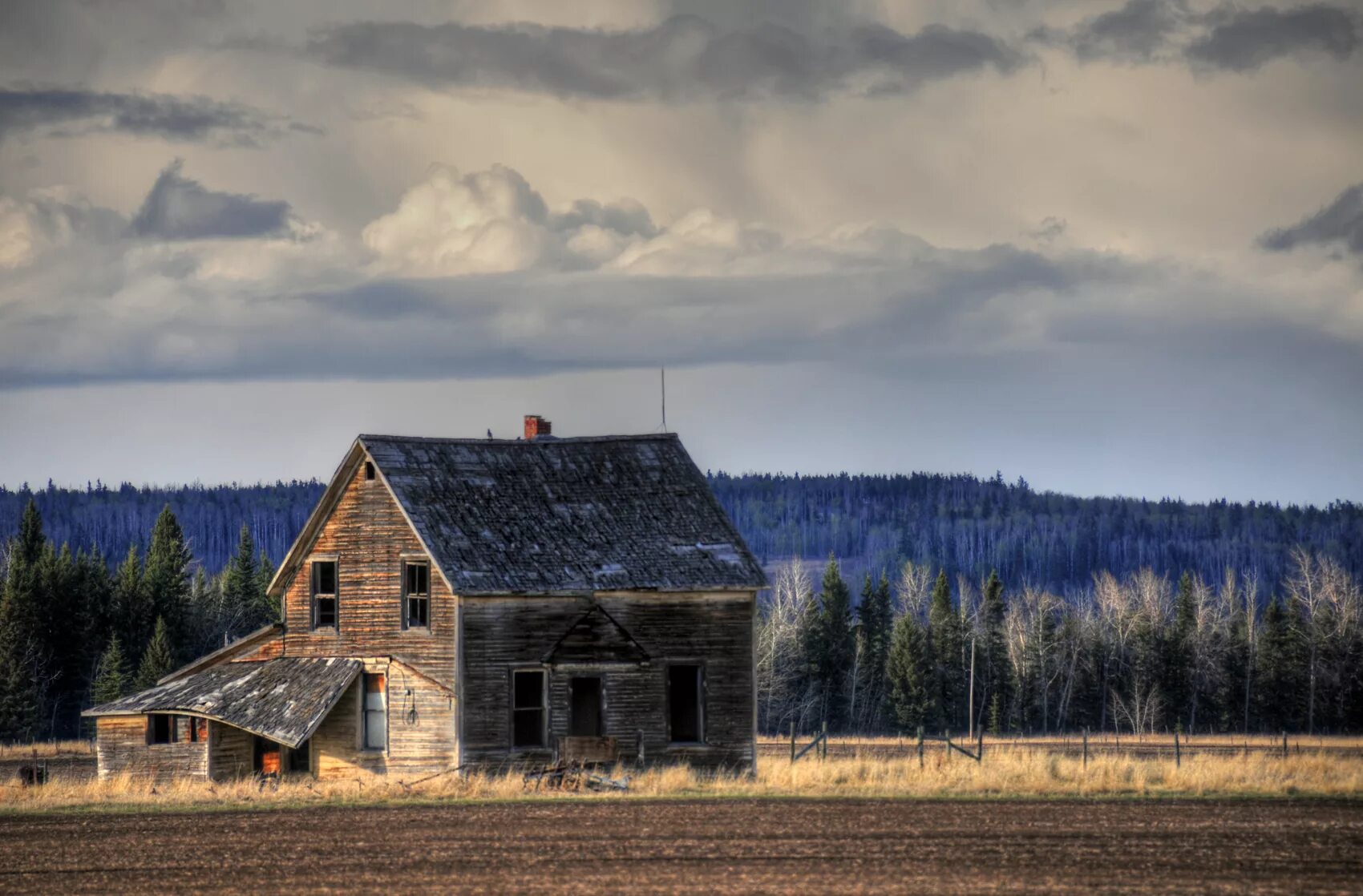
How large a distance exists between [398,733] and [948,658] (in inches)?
2331

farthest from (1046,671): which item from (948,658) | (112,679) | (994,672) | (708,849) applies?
(708,849)

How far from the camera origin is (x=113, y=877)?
2359cm

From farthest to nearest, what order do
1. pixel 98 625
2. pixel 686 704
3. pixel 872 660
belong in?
pixel 872 660 → pixel 98 625 → pixel 686 704

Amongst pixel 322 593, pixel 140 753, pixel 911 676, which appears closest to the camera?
pixel 322 593

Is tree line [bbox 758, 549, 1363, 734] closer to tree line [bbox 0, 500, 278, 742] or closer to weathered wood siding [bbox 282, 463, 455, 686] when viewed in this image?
tree line [bbox 0, 500, 278, 742]

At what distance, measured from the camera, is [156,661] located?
73375mm

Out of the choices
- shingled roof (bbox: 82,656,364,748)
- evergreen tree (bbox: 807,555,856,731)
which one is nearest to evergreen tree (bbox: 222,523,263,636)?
evergreen tree (bbox: 807,555,856,731)

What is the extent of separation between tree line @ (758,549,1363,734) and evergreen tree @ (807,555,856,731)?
0.08m

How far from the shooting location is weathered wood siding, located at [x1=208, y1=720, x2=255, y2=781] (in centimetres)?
3997

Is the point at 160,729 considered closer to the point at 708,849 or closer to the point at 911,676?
the point at 708,849

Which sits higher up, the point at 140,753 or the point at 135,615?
the point at 135,615

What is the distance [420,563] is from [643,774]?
6.01m

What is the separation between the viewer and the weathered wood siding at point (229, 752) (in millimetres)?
39969

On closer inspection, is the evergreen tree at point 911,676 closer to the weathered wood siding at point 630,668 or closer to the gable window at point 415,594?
the weathered wood siding at point 630,668
